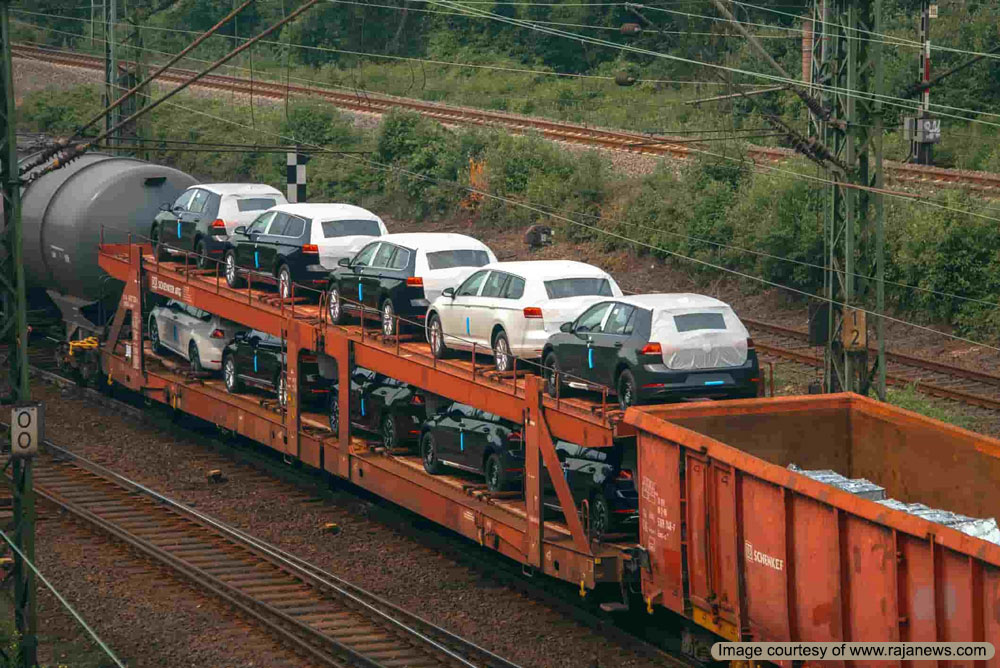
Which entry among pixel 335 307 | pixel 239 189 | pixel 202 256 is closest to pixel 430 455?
pixel 335 307

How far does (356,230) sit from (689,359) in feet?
30.0

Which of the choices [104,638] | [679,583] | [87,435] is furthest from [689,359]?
[87,435]

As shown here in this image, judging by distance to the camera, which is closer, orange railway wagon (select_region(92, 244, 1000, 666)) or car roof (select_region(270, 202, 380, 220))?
orange railway wagon (select_region(92, 244, 1000, 666))

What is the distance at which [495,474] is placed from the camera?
1803cm

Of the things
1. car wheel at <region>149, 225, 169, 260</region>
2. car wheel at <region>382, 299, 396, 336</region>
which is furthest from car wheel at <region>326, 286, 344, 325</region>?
car wheel at <region>149, 225, 169, 260</region>

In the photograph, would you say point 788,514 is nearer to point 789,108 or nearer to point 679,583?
point 679,583

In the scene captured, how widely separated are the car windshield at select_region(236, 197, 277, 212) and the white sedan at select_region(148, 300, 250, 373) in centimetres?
200

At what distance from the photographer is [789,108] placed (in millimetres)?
45000

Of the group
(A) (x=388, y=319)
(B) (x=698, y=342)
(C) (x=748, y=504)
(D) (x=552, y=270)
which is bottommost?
(C) (x=748, y=504)

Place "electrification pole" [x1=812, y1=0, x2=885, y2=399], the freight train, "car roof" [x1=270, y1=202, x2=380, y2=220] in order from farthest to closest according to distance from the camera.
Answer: "car roof" [x1=270, y1=202, x2=380, y2=220] < "electrification pole" [x1=812, y1=0, x2=885, y2=399] < the freight train

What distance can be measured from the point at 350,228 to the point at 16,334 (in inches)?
342

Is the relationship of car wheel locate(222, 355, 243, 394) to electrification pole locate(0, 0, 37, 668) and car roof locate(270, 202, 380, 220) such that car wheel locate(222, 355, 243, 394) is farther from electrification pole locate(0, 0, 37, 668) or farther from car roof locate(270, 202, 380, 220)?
electrification pole locate(0, 0, 37, 668)

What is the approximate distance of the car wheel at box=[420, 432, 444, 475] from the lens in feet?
62.8

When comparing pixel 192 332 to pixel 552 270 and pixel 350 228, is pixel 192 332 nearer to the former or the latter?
pixel 350 228
